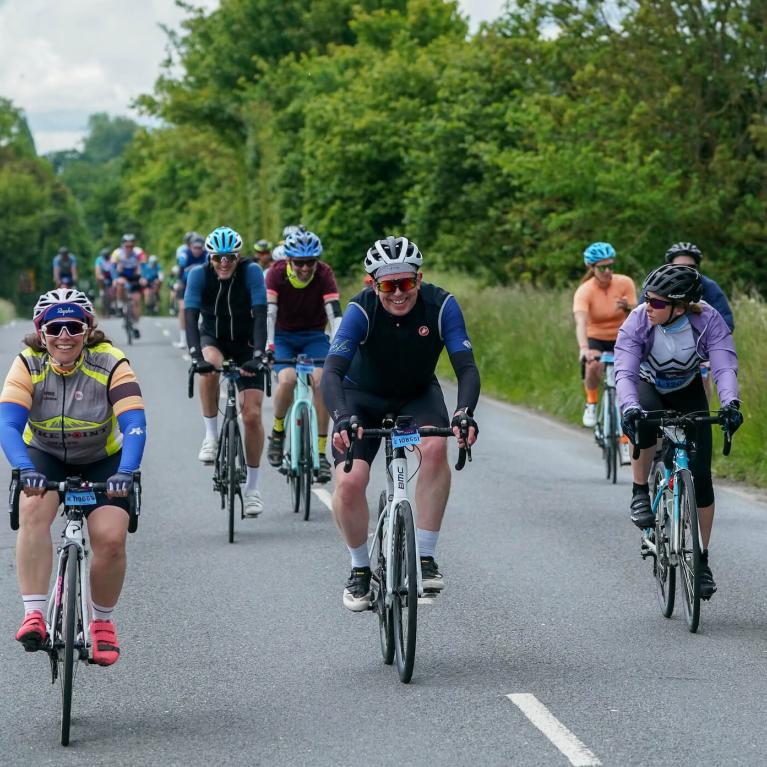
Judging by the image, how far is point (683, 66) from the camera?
29203mm

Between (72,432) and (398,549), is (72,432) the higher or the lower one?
the higher one

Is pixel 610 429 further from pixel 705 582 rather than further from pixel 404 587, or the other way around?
pixel 404 587

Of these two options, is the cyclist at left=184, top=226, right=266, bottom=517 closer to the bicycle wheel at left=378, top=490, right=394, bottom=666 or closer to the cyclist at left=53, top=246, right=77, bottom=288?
the bicycle wheel at left=378, top=490, right=394, bottom=666

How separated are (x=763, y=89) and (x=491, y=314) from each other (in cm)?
715

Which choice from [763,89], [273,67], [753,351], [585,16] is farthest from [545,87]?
[273,67]

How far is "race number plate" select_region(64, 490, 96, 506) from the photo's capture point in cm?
639

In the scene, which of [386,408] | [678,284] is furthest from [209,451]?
[678,284]

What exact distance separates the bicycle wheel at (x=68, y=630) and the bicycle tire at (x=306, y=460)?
224 inches

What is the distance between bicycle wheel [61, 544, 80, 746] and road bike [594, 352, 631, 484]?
8.34 meters

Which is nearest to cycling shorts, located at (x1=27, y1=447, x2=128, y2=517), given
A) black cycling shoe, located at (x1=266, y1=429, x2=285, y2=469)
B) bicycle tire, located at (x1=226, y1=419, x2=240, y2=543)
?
bicycle tire, located at (x1=226, y1=419, x2=240, y2=543)

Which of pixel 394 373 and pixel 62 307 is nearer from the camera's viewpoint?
pixel 62 307

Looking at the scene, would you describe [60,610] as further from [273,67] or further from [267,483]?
[273,67]

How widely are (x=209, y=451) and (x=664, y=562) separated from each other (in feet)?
15.7

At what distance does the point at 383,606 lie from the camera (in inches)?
285
